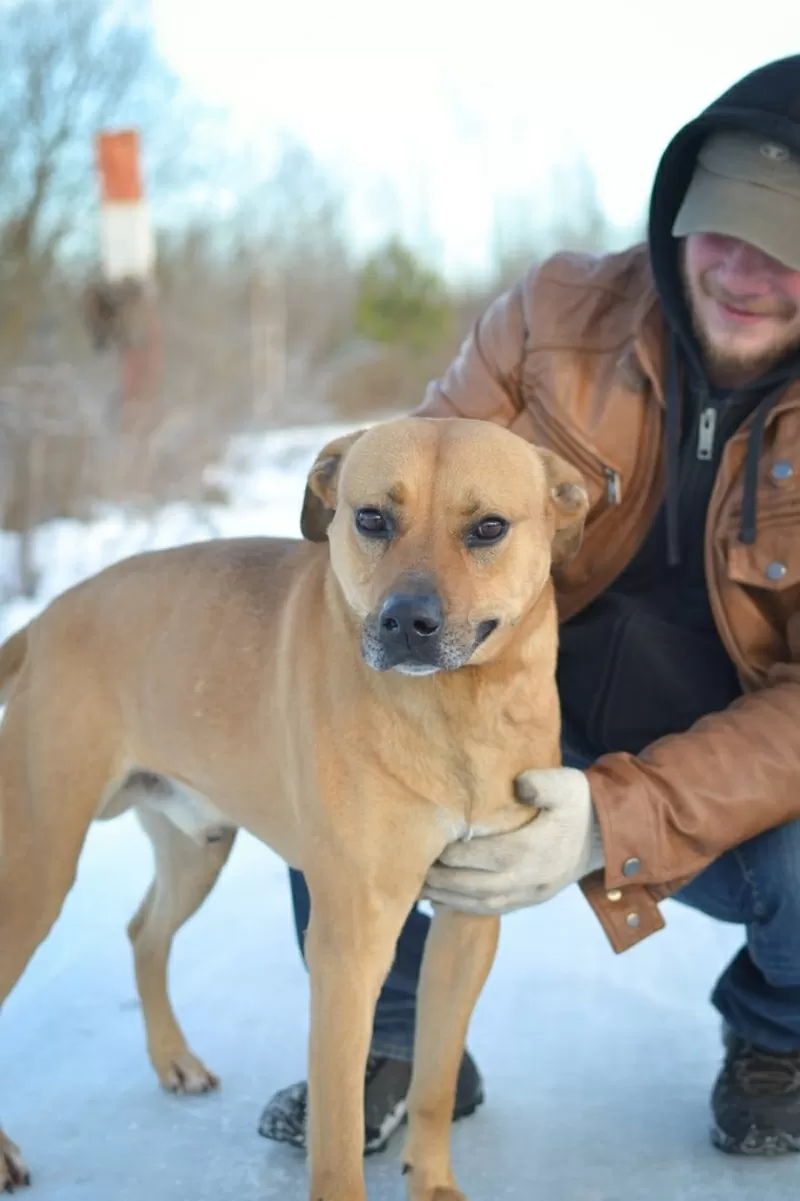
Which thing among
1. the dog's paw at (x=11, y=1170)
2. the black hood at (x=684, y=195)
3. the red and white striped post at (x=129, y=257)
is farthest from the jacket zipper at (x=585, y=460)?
the red and white striped post at (x=129, y=257)

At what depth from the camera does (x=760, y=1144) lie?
224 cm

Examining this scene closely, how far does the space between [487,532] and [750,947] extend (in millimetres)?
1024

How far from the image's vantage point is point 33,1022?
2686 mm

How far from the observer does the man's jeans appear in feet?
7.39

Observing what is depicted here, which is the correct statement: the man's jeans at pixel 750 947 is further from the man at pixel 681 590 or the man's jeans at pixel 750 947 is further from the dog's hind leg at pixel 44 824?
the dog's hind leg at pixel 44 824

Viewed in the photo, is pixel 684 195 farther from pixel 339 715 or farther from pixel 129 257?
pixel 129 257

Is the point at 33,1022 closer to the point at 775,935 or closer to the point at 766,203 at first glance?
the point at 775,935

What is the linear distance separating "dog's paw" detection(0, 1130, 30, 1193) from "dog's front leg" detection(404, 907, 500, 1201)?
67cm

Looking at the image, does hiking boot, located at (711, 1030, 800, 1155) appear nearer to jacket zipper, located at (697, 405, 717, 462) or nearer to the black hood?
the black hood

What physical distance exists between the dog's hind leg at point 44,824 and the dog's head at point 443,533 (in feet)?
2.08

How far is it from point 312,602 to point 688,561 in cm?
86

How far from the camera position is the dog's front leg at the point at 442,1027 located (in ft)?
6.99

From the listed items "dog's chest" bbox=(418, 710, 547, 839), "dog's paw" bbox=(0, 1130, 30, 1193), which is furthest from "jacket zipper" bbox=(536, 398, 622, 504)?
"dog's paw" bbox=(0, 1130, 30, 1193)

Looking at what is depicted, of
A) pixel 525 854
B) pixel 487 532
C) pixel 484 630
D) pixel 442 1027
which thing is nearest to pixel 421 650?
pixel 484 630
